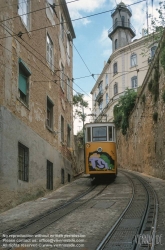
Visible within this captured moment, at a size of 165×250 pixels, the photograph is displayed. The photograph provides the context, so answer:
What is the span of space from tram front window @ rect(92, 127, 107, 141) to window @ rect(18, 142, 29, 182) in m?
5.63

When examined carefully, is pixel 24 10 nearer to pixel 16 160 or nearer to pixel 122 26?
pixel 16 160

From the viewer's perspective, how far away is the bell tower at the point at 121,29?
158 ft

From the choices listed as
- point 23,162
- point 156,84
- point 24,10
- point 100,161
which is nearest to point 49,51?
point 24,10

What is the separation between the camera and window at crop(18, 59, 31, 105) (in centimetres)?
1231

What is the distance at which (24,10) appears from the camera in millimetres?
13172

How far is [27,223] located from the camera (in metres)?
7.92

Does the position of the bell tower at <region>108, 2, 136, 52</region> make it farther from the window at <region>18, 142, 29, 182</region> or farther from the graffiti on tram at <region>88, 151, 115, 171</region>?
the window at <region>18, 142, 29, 182</region>

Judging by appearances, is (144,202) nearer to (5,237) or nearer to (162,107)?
(5,237)

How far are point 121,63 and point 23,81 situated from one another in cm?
3441

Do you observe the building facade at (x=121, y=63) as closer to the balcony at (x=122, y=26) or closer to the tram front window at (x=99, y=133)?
the balcony at (x=122, y=26)

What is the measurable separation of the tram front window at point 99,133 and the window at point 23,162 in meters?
5.63

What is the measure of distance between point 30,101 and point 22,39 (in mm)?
2313

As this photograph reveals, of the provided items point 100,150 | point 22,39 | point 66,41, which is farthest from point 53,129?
point 66,41

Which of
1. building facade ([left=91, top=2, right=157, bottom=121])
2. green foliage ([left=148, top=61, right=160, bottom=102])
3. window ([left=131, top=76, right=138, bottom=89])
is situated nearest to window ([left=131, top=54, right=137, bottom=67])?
building facade ([left=91, top=2, right=157, bottom=121])
